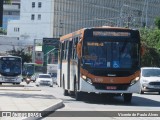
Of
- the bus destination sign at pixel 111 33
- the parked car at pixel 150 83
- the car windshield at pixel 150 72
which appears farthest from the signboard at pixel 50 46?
the bus destination sign at pixel 111 33

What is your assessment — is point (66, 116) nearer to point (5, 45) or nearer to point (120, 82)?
point (120, 82)

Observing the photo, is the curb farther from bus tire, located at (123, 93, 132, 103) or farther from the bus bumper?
bus tire, located at (123, 93, 132, 103)

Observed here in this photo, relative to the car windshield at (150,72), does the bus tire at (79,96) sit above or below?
below

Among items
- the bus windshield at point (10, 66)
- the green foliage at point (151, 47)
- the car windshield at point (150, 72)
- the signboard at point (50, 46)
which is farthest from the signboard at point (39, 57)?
the car windshield at point (150, 72)

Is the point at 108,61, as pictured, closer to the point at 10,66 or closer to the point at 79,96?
the point at 79,96

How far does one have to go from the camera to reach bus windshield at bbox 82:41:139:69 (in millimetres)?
26016

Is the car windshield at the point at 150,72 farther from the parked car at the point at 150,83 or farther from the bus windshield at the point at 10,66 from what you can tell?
the bus windshield at the point at 10,66

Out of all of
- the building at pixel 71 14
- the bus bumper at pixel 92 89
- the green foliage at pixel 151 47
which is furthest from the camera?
the building at pixel 71 14

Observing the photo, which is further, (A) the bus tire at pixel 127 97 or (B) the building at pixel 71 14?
(B) the building at pixel 71 14

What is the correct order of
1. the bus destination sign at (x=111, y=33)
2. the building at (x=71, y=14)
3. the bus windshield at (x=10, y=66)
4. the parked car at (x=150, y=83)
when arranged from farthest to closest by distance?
the building at (x=71, y=14), the bus windshield at (x=10, y=66), the parked car at (x=150, y=83), the bus destination sign at (x=111, y=33)

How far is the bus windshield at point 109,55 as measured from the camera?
2602cm

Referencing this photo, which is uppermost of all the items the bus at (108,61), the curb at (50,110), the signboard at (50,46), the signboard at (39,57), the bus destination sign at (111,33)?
the bus destination sign at (111,33)

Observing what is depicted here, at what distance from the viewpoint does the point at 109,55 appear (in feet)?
85.6

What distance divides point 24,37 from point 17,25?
597cm
